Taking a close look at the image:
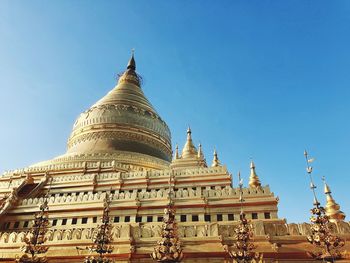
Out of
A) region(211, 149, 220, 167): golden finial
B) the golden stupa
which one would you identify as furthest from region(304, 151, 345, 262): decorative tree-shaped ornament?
region(211, 149, 220, 167): golden finial

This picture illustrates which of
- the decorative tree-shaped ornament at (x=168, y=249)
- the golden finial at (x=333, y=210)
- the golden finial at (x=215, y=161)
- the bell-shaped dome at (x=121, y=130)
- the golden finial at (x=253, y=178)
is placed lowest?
the decorative tree-shaped ornament at (x=168, y=249)

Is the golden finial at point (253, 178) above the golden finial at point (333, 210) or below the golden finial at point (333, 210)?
above

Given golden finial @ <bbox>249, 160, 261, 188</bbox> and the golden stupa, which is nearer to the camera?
the golden stupa

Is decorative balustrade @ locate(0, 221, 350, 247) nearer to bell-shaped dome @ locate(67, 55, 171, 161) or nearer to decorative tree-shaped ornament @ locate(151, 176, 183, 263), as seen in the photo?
decorative tree-shaped ornament @ locate(151, 176, 183, 263)

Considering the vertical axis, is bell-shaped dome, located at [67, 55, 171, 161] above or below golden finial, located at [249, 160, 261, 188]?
above

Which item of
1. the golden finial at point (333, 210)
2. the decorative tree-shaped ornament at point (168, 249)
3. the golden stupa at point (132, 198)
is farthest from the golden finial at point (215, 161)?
the decorative tree-shaped ornament at point (168, 249)

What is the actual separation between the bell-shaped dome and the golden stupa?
155 millimetres

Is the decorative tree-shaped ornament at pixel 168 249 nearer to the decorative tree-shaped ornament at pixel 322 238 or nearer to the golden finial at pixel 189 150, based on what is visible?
the decorative tree-shaped ornament at pixel 322 238

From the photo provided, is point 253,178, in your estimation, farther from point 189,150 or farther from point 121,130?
point 121,130

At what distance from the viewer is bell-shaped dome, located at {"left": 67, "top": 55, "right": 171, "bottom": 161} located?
131 ft

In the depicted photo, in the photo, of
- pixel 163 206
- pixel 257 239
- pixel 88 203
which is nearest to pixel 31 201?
pixel 88 203

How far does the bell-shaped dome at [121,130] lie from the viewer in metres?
40.0

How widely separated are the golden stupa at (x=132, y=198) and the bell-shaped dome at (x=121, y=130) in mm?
155

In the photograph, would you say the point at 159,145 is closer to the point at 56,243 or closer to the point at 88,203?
the point at 88,203
